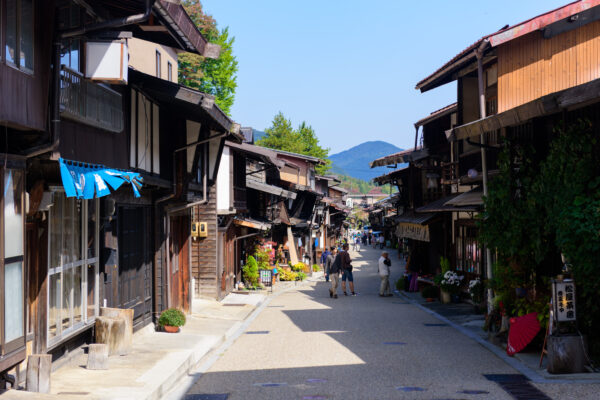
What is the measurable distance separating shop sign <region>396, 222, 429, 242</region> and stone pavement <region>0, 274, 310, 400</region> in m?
10.9

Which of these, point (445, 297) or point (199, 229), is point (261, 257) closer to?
point (199, 229)

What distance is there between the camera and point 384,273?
92.3 ft

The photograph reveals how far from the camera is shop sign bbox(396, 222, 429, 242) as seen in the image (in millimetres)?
28156

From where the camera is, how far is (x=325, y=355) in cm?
1340

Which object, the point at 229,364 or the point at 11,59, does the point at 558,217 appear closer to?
the point at 229,364

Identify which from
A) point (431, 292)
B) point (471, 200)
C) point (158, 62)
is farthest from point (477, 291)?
point (158, 62)

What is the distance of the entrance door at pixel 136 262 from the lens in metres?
14.8

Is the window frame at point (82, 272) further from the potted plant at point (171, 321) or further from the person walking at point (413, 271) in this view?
the person walking at point (413, 271)

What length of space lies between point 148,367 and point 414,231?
19.9 m

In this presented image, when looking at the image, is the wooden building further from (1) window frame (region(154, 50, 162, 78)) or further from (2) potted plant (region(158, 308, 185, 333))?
(1) window frame (region(154, 50, 162, 78))

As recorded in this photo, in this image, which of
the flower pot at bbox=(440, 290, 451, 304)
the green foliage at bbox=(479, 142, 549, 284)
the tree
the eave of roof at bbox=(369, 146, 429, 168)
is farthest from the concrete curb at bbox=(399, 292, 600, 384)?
the tree

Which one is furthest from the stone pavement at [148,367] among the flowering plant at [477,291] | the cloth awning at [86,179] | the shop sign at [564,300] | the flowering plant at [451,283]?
the flowering plant at [451,283]

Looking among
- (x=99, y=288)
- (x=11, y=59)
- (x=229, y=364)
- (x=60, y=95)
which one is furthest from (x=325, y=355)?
(x=11, y=59)

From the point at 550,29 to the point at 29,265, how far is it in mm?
13182
